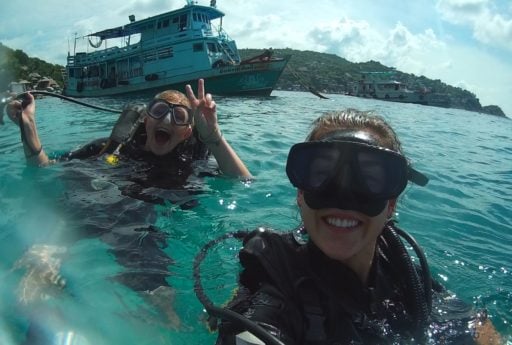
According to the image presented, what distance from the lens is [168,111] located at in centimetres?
436

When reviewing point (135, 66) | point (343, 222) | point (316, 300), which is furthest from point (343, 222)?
point (135, 66)

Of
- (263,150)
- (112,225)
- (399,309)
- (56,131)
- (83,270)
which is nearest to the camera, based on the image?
(399,309)

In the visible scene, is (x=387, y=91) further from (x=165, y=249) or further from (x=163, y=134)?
(x=165, y=249)

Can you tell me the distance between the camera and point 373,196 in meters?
1.79

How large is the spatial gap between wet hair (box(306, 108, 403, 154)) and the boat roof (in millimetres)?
30128

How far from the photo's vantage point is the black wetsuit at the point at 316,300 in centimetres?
177

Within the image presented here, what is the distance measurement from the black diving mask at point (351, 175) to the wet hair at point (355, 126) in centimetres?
14

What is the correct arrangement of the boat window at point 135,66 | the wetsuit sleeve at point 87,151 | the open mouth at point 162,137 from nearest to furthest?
the open mouth at point 162,137, the wetsuit sleeve at point 87,151, the boat window at point 135,66

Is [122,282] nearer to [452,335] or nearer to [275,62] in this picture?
[452,335]

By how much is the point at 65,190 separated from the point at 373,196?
10.8ft

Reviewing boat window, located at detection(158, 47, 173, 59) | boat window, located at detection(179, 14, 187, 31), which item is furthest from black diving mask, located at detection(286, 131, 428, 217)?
boat window, located at detection(179, 14, 187, 31)

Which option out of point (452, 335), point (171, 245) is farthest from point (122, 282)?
Answer: point (452, 335)

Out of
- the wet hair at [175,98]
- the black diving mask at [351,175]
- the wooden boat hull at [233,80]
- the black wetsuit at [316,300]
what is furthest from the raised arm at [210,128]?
the wooden boat hull at [233,80]

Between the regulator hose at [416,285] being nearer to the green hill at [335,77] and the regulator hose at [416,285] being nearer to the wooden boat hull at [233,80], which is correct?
the wooden boat hull at [233,80]
